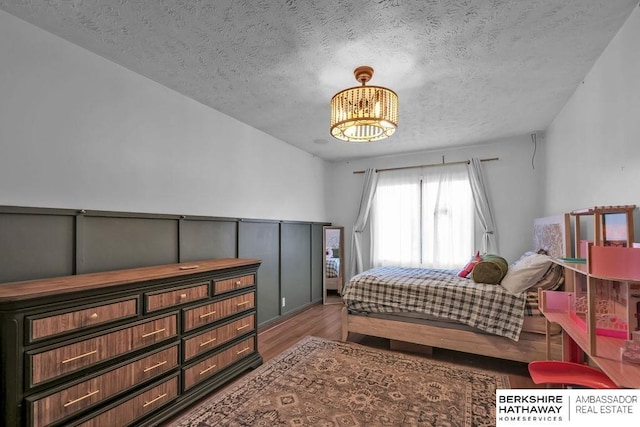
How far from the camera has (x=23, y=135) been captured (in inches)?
73.4

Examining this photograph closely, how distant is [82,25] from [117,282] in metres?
1.68

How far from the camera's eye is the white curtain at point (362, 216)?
530 centimetres

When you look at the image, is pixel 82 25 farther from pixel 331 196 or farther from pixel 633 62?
pixel 331 196

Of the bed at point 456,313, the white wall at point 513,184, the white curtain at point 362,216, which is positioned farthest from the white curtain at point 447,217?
the bed at point 456,313

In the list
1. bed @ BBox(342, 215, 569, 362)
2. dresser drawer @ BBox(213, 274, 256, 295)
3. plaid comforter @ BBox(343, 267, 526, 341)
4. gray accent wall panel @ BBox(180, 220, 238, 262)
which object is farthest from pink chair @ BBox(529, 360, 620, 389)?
gray accent wall panel @ BBox(180, 220, 238, 262)

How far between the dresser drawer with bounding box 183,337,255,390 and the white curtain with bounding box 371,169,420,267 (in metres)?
3.07

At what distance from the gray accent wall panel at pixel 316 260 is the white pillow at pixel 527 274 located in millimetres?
2972

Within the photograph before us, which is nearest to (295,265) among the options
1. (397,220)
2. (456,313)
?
(397,220)

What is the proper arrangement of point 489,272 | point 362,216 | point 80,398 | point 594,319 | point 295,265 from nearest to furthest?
point 594,319
point 80,398
point 489,272
point 295,265
point 362,216

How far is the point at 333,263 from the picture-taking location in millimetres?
5527

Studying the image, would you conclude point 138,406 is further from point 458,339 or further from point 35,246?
point 458,339

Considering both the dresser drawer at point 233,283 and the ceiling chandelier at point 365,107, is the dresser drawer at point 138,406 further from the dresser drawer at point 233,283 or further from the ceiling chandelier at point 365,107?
the ceiling chandelier at point 365,107

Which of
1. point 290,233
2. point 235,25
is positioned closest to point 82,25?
point 235,25

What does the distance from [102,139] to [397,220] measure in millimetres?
4210
